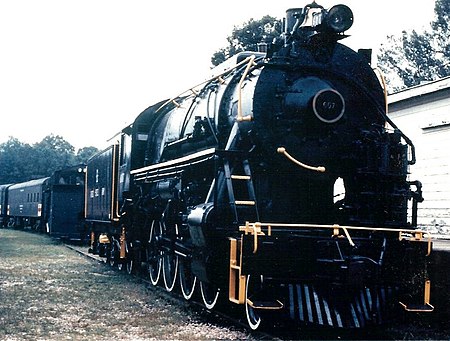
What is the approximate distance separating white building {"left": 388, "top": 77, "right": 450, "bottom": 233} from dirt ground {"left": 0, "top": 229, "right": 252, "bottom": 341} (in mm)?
5325

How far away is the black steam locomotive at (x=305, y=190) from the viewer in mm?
6930

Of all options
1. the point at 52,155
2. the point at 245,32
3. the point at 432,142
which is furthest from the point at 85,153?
the point at 432,142

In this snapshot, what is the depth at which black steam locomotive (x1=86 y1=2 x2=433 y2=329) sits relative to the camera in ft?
22.7

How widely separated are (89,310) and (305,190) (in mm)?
3528

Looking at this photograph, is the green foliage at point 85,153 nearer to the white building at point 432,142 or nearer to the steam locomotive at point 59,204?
the steam locomotive at point 59,204

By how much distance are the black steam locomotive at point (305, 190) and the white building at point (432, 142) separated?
3695mm

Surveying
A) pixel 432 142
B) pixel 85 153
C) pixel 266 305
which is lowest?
pixel 266 305

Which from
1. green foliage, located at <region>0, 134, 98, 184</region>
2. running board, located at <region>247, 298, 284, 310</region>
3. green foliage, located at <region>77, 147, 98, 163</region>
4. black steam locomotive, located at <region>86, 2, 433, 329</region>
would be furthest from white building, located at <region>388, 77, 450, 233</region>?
green foliage, located at <region>77, 147, 98, 163</region>

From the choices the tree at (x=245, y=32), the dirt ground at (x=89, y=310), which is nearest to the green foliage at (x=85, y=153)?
the tree at (x=245, y=32)

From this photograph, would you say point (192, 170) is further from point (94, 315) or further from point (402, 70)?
point (402, 70)

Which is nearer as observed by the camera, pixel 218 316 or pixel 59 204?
pixel 218 316

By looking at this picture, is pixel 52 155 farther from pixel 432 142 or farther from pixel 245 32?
pixel 432 142

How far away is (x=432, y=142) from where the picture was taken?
11.8 m

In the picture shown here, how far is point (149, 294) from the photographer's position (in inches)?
416
